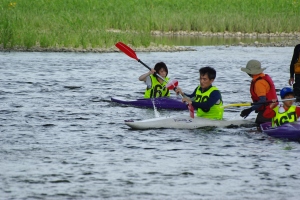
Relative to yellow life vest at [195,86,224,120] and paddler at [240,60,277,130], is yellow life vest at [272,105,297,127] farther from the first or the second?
yellow life vest at [195,86,224,120]

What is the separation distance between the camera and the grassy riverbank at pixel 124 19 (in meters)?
34.2

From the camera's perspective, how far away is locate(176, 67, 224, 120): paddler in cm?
1428

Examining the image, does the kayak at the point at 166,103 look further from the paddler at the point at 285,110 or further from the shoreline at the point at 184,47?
the shoreline at the point at 184,47

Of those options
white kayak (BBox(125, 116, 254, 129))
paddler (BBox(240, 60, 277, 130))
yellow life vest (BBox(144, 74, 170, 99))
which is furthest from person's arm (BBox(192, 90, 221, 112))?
yellow life vest (BBox(144, 74, 170, 99))

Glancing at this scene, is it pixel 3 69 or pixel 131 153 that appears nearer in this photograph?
pixel 131 153

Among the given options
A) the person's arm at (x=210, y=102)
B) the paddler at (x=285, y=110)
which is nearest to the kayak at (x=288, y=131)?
the paddler at (x=285, y=110)

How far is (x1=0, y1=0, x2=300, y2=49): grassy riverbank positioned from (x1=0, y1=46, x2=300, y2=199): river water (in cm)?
1210

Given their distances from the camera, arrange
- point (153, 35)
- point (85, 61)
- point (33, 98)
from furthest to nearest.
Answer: point (153, 35) → point (85, 61) → point (33, 98)

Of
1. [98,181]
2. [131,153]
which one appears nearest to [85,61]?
[131,153]

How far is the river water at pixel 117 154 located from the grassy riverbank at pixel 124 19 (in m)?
12.1

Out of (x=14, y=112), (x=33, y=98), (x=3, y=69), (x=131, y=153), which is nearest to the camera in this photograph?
(x=131, y=153)

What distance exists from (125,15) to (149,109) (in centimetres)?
2461

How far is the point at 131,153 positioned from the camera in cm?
1251

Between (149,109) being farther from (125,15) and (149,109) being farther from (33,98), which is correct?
(125,15)
